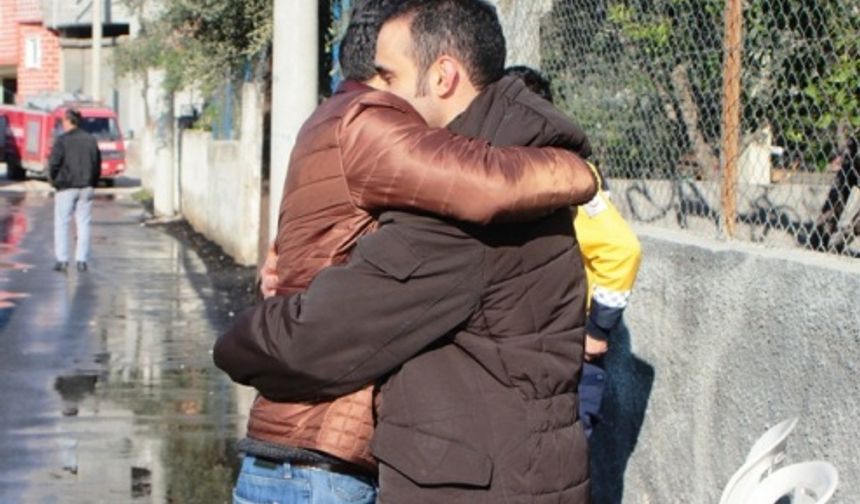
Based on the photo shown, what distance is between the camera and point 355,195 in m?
3.19

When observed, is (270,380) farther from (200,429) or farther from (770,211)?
(200,429)

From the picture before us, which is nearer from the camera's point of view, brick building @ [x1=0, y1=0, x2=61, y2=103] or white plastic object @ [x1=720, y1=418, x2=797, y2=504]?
white plastic object @ [x1=720, y1=418, x2=797, y2=504]

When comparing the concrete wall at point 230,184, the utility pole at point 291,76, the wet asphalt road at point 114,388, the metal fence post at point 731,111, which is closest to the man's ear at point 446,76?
the metal fence post at point 731,111

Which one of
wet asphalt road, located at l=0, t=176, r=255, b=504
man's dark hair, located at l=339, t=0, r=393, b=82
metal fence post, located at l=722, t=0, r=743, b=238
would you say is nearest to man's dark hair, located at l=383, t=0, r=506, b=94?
man's dark hair, located at l=339, t=0, r=393, b=82

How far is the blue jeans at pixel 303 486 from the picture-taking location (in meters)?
3.35

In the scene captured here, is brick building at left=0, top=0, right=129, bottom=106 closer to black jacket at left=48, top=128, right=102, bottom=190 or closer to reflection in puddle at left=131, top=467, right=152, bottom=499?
black jacket at left=48, top=128, right=102, bottom=190

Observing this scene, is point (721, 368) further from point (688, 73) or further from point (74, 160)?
point (74, 160)

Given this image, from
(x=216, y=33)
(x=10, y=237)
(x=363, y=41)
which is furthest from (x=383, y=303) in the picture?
(x=10, y=237)

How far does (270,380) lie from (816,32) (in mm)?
2729

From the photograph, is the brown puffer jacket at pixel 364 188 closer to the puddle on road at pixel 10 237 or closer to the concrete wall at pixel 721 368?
the concrete wall at pixel 721 368

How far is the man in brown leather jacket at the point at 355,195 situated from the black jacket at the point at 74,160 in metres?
14.5

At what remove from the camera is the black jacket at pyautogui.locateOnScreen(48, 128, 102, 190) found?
1758cm

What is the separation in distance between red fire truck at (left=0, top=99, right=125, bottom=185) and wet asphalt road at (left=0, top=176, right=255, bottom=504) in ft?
63.9

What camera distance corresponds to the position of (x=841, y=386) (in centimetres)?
457
